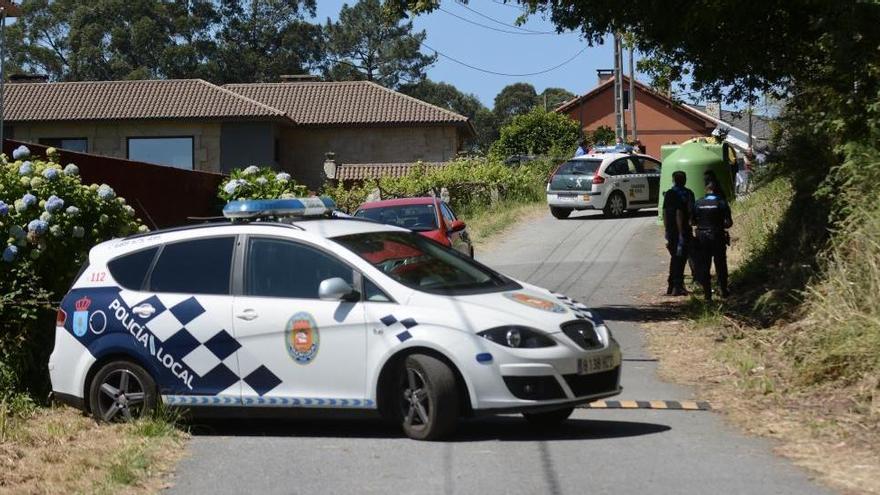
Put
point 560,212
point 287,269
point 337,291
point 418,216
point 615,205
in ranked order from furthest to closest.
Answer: point 560,212
point 615,205
point 418,216
point 287,269
point 337,291

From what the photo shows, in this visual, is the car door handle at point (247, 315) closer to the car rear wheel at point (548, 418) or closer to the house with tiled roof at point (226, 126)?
the car rear wheel at point (548, 418)

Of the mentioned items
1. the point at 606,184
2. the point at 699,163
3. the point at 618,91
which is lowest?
the point at 606,184

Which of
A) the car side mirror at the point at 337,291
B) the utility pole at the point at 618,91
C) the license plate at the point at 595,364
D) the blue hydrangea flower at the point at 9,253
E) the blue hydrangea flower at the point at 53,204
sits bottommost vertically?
the license plate at the point at 595,364

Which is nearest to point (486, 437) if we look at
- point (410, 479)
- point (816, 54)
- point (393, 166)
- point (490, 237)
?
point (410, 479)

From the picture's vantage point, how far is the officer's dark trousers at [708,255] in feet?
52.9

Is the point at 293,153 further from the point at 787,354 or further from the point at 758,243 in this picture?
the point at 787,354

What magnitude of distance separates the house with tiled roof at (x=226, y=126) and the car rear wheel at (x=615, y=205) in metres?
15.7

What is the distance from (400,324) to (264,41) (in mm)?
76718

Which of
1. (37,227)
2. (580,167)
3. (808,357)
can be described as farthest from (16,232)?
(580,167)

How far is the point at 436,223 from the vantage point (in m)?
18.7

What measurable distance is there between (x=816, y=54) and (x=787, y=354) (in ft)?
18.8

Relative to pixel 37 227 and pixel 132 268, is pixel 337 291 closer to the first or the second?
pixel 132 268

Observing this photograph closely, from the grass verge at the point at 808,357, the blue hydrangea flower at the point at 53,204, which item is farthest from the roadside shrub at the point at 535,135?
the blue hydrangea flower at the point at 53,204

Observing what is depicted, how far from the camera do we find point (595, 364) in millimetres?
8625
